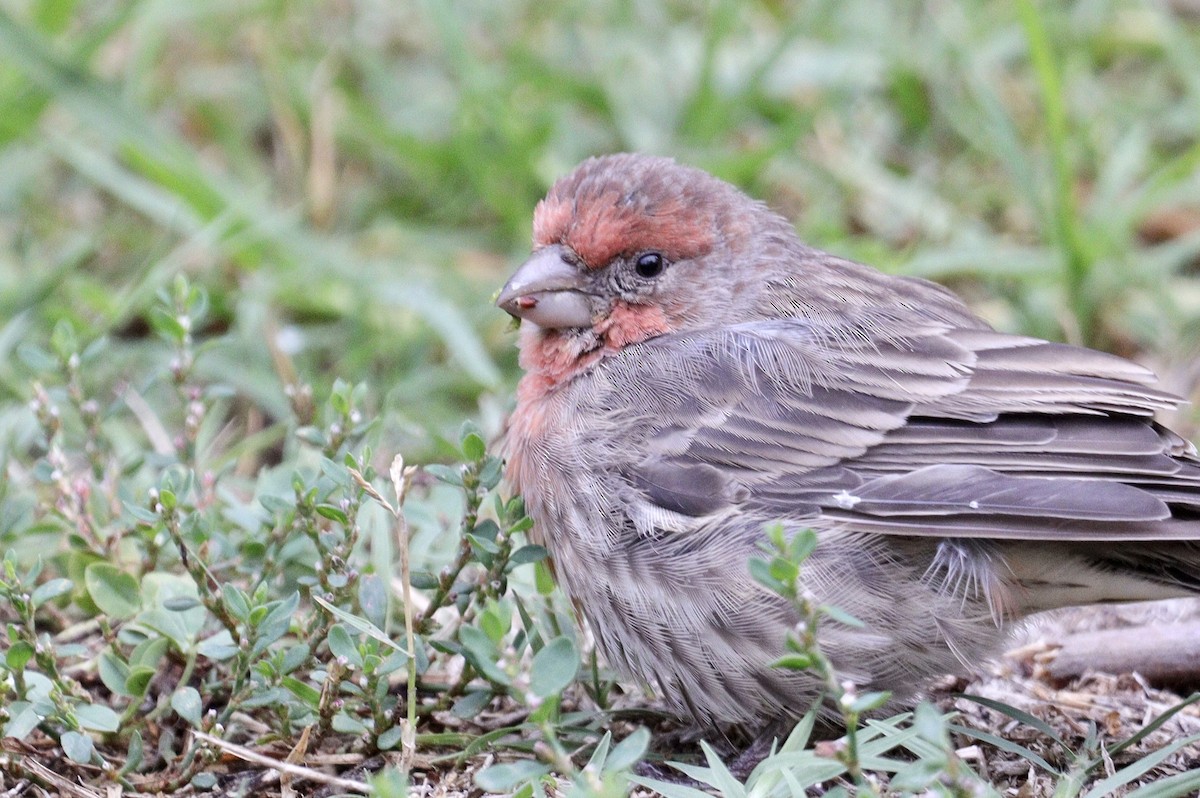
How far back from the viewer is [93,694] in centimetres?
365

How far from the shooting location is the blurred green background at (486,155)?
18.7ft

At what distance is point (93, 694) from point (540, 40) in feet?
14.1

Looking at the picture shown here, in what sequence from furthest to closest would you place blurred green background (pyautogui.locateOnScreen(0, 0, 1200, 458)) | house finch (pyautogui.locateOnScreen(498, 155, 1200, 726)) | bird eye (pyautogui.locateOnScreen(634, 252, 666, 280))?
blurred green background (pyautogui.locateOnScreen(0, 0, 1200, 458))
bird eye (pyautogui.locateOnScreen(634, 252, 666, 280))
house finch (pyautogui.locateOnScreen(498, 155, 1200, 726))

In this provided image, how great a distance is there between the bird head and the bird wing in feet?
0.58

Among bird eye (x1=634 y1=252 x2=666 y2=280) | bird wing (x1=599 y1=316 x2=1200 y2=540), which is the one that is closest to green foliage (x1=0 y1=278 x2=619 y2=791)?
bird wing (x1=599 y1=316 x2=1200 y2=540)

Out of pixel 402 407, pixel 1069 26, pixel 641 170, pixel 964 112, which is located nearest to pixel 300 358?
pixel 402 407

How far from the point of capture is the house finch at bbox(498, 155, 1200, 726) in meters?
3.43

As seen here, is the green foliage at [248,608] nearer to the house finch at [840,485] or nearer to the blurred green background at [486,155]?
the house finch at [840,485]

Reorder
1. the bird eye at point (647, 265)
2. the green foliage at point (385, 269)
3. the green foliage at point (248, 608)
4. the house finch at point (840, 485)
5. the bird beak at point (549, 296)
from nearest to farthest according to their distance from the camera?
the green foliage at point (248, 608) → the green foliage at point (385, 269) → the house finch at point (840, 485) → the bird beak at point (549, 296) → the bird eye at point (647, 265)

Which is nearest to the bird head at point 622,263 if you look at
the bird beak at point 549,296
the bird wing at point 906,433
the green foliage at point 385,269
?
the bird beak at point 549,296

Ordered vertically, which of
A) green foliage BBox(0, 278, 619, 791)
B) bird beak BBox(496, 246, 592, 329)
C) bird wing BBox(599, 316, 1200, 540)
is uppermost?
bird beak BBox(496, 246, 592, 329)

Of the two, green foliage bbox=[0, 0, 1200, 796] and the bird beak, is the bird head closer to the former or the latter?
the bird beak

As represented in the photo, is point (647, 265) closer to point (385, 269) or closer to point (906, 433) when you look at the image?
point (906, 433)

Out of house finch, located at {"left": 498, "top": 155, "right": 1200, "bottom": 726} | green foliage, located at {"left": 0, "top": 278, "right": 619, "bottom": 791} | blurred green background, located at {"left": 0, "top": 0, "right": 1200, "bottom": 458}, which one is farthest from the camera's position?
blurred green background, located at {"left": 0, "top": 0, "right": 1200, "bottom": 458}
